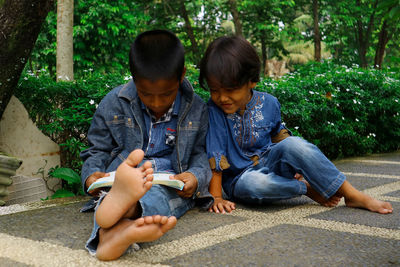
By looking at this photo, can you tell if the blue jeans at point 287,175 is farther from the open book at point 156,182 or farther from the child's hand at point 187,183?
the open book at point 156,182

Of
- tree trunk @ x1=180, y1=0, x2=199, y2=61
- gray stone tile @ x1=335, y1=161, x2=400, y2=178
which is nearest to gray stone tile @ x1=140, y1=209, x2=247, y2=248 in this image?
gray stone tile @ x1=335, y1=161, x2=400, y2=178

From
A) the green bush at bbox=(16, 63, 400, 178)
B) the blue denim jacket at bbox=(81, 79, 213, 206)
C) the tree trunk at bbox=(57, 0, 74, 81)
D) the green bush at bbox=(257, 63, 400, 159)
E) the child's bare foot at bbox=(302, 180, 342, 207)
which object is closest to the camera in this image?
the blue denim jacket at bbox=(81, 79, 213, 206)

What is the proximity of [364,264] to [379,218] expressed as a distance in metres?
0.84

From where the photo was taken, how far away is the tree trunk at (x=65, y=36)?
20.5ft

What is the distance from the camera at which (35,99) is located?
3297 millimetres

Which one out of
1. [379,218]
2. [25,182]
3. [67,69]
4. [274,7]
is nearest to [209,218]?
[379,218]

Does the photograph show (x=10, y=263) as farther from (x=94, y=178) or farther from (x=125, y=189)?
(x=94, y=178)

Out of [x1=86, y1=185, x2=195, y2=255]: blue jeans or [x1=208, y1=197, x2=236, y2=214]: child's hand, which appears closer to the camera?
[x1=86, y1=185, x2=195, y2=255]: blue jeans

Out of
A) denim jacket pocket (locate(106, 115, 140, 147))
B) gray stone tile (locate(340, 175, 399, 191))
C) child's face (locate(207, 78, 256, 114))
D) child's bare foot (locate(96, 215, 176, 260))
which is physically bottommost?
gray stone tile (locate(340, 175, 399, 191))

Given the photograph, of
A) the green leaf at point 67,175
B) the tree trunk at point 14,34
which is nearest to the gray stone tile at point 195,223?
the green leaf at point 67,175

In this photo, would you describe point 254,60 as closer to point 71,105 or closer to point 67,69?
point 71,105

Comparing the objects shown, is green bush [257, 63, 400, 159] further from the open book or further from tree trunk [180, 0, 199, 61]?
tree trunk [180, 0, 199, 61]

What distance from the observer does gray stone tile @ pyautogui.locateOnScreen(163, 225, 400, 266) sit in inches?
69.0

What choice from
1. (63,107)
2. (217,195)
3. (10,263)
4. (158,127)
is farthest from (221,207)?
(63,107)
